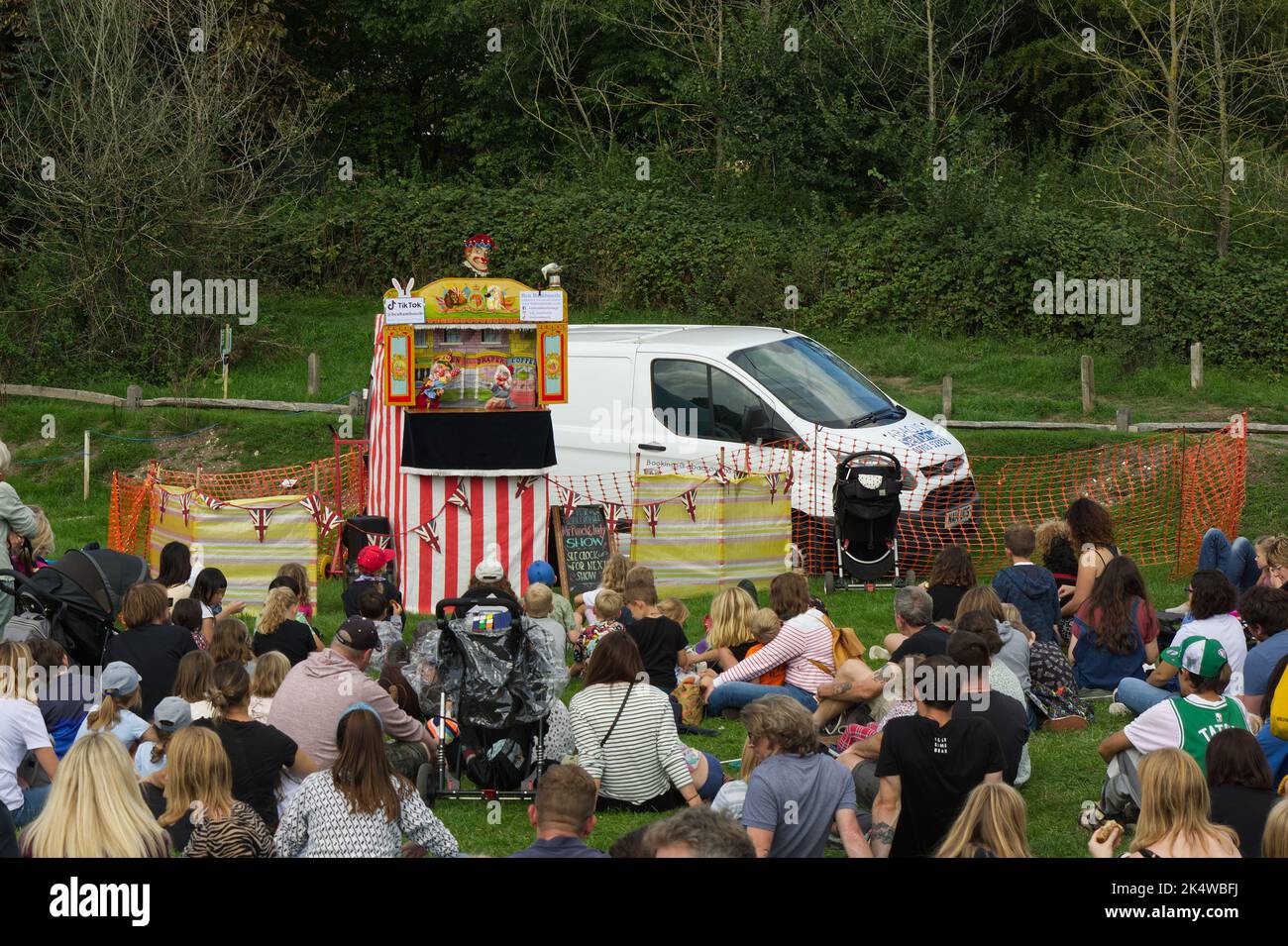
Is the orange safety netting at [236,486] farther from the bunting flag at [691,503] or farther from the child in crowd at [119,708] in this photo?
the child in crowd at [119,708]

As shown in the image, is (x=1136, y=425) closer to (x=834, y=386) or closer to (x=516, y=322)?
(x=834, y=386)

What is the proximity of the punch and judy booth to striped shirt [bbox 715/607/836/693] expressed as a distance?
4.53 meters

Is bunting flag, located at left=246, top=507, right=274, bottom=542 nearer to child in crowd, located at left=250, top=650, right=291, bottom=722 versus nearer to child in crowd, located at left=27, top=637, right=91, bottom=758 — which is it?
child in crowd, located at left=250, top=650, right=291, bottom=722

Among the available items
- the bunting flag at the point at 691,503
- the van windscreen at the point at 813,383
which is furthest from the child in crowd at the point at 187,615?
the van windscreen at the point at 813,383

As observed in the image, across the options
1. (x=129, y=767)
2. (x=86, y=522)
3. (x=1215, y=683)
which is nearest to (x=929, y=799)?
(x=1215, y=683)

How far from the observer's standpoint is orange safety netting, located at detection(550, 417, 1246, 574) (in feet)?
46.2

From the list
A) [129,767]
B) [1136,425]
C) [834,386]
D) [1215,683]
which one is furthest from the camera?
[1136,425]

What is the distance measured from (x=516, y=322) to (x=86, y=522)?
234 inches

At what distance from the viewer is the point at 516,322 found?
13.6 meters

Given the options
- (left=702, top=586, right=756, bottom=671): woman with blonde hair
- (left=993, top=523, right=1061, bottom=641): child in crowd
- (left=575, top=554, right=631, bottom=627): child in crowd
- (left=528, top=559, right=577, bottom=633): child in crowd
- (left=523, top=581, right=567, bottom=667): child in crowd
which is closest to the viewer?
(left=523, top=581, right=567, bottom=667): child in crowd

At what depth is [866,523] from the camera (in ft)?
43.8

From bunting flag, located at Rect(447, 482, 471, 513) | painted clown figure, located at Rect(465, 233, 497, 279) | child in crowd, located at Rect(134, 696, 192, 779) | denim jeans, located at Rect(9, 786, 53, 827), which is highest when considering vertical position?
painted clown figure, located at Rect(465, 233, 497, 279)

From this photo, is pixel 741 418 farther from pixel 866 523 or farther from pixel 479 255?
pixel 479 255

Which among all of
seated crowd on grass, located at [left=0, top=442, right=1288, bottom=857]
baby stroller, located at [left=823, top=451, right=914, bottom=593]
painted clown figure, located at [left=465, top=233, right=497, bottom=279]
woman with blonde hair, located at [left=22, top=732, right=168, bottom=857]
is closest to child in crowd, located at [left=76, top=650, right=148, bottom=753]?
seated crowd on grass, located at [left=0, top=442, right=1288, bottom=857]
